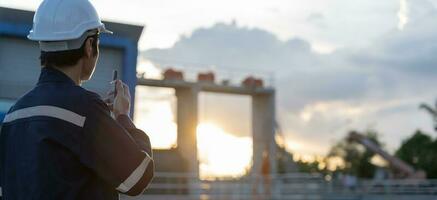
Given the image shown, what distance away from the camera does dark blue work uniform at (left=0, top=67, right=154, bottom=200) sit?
1.94m

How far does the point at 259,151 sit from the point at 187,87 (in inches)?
228

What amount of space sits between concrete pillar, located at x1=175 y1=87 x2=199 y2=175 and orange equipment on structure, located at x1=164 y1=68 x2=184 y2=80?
908 mm

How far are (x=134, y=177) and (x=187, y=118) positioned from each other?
1177 inches

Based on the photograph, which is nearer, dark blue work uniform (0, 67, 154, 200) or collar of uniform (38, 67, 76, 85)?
dark blue work uniform (0, 67, 154, 200)

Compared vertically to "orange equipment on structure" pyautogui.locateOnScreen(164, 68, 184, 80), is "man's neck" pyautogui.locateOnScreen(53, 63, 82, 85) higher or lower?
lower

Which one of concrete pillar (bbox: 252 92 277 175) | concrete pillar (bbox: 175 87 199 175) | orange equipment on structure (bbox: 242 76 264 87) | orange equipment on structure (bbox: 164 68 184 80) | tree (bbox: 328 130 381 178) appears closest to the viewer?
concrete pillar (bbox: 175 87 199 175)

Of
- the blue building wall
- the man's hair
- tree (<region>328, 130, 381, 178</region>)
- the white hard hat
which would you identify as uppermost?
the blue building wall

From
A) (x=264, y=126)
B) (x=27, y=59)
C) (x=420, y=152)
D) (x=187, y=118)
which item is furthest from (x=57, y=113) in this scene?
(x=420, y=152)

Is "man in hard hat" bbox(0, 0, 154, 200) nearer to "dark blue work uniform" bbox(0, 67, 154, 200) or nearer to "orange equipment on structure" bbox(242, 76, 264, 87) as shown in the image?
"dark blue work uniform" bbox(0, 67, 154, 200)

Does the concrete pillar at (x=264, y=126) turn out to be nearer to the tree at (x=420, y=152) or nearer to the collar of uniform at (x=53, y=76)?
the tree at (x=420, y=152)

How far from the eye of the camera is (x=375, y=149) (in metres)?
39.0

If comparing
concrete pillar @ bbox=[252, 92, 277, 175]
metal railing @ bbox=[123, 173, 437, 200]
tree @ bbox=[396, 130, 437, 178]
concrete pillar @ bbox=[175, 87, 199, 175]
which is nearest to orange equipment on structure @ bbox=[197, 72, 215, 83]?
concrete pillar @ bbox=[175, 87, 199, 175]

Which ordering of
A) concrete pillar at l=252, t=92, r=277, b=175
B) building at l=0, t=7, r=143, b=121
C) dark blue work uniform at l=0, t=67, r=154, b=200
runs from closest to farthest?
dark blue work uniform at l=0, t=67, r=154, b=200
building at l=0, t=7, r=143, b=121
concrete pillar at l=252, t=92, r=277, b=175

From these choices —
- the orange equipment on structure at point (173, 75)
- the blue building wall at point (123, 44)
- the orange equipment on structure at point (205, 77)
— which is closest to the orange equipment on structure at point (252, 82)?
the orange equipment on structure at point (205, 77)
